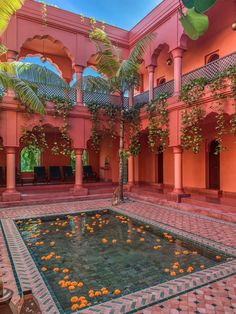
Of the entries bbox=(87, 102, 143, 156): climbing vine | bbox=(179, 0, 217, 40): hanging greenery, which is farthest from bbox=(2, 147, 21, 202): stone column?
bbox=(179, 0, 217, 40): hanging greenery

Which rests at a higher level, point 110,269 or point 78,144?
point 78,144

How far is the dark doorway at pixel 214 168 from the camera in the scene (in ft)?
39.0

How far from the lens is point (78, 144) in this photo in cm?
1134

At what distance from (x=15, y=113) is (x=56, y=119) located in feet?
5.59

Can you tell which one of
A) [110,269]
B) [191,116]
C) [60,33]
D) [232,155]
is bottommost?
[110,269]

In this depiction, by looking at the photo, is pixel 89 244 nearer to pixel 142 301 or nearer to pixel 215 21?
pixel 142 301

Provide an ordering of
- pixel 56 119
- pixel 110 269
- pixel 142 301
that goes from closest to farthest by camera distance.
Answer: pixel 142 301 < pixel 110 269 < pixel 56 119

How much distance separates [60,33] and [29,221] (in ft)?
27.9

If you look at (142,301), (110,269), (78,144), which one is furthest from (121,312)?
(78,144)

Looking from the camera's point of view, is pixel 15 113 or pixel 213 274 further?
pixel 15 113

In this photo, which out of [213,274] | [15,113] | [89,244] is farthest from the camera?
[15,113]

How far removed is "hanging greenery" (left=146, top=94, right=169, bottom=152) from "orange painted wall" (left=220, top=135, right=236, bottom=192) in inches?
114

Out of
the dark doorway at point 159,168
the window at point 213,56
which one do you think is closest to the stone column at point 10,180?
the dark doorway at point 159,168

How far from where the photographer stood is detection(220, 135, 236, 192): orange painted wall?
10.8 m
